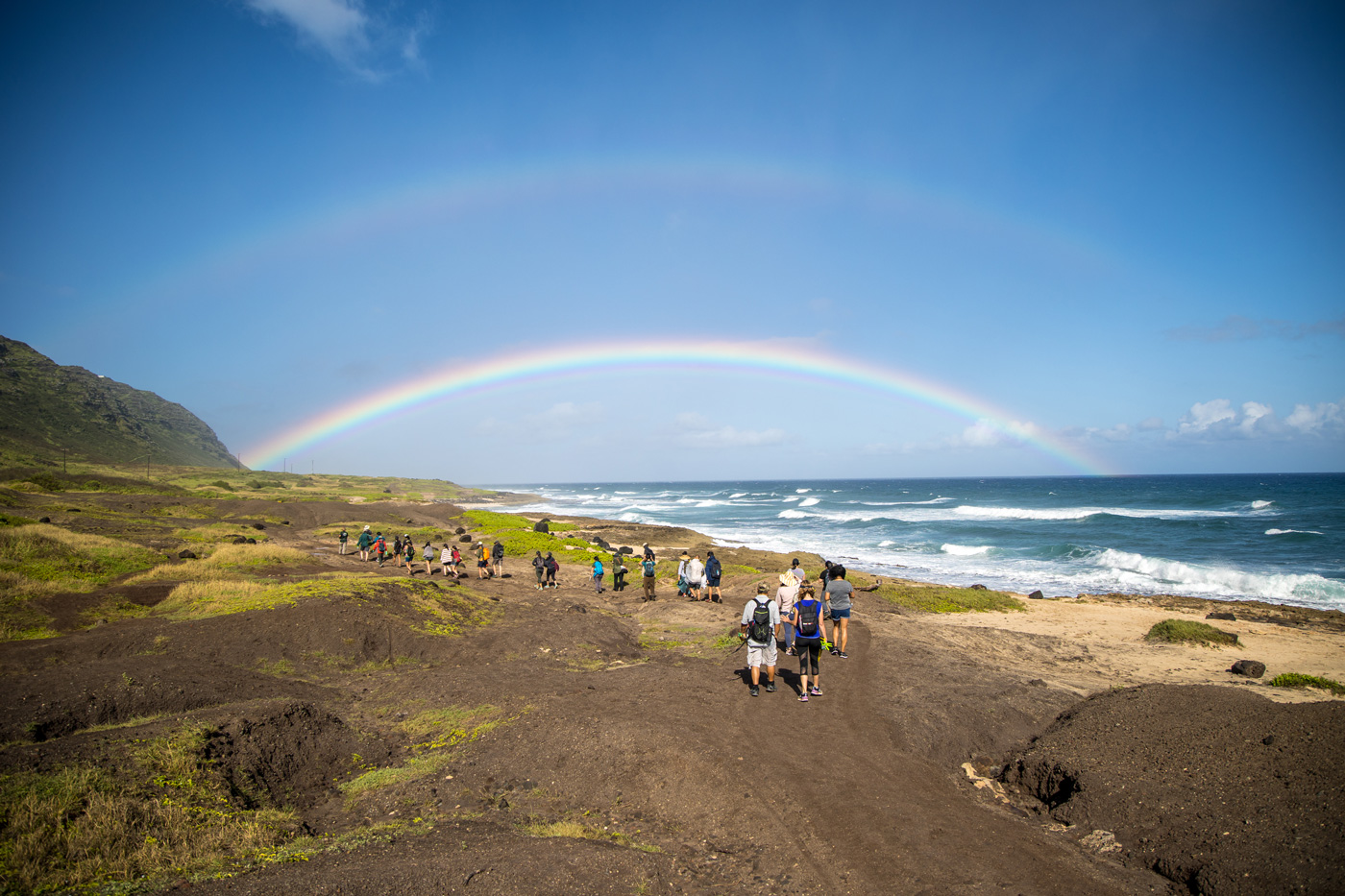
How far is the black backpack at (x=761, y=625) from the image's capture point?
11.4 meters

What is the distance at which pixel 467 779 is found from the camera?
8.41 metres

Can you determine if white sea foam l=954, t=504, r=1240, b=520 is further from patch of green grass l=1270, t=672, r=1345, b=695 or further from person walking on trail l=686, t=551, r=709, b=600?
patch of green grass l=1270, t=672, r=1345, b=695

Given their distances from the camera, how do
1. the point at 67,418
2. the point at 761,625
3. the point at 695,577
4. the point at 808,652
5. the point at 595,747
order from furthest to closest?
the point at 67,418 → the point at 695,577 → the point at 808,652 → the point at 761,625 → the point at 595,747

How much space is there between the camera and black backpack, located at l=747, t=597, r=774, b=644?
11.4 metres

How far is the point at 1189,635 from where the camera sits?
19.3 metres

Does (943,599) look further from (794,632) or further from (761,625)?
(761,625)

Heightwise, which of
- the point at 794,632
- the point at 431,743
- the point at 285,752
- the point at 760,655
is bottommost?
the point at 431,743

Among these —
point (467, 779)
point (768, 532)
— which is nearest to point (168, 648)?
point (467, 779)

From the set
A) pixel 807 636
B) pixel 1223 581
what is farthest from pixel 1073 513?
pixel 807 636

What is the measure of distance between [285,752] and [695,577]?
592 inches

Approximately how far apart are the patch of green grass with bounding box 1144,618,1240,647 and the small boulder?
11.6 feet

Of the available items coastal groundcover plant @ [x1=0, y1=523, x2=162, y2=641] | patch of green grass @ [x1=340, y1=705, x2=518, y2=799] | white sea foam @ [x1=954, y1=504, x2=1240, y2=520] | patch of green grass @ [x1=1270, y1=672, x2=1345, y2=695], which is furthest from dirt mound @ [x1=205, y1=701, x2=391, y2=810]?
white sea foam @ [x1=954, y1=504, x2=1240, y2=520]

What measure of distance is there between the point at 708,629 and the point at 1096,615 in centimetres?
1696

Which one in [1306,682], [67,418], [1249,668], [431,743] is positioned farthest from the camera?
[67,418]
